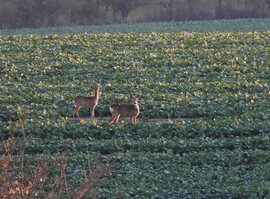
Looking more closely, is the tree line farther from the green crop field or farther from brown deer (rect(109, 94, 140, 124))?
brown deer (rect(109, 94, 140, 124))

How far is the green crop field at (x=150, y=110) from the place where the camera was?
47.6 ft

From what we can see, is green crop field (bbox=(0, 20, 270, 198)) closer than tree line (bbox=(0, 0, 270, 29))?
Yes

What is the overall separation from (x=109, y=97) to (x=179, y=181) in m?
6.72

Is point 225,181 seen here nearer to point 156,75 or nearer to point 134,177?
point 134,177

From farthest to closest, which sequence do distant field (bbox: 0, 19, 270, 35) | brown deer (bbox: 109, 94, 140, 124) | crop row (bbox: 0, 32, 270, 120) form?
distant field (bbox: 0, 19, 270, 35) → crop row (bbox: 0, 32, 270, 120) → brown deer (bbox: 109, 94, 140, 124)

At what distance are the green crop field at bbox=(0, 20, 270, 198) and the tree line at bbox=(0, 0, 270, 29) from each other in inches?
745

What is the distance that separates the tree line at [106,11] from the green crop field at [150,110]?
18921 millimetres

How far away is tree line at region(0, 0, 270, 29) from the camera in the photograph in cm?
5044

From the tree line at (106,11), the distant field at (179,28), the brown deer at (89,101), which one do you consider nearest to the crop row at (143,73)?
the brown deer at (89,101)

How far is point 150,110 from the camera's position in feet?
63.9

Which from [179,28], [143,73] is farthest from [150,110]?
[179,28]

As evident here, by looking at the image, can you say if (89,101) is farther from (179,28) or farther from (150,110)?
(179,28)

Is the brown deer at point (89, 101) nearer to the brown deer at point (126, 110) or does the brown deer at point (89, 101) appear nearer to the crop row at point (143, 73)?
the crop row at point (143, 73)

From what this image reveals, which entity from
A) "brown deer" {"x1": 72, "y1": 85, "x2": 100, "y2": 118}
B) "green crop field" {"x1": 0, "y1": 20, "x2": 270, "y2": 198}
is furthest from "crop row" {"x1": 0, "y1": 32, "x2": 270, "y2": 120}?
"brown deer" {"x1": 72, "y1": 85, "x2": 100, "y2": 118}
